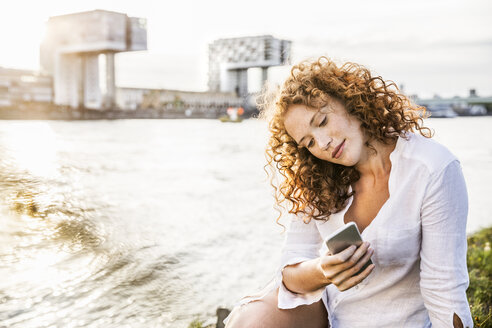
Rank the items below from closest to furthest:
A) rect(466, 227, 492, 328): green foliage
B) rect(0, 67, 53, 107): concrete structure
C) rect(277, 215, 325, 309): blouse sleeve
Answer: rect(277, 215, 325, 309): blouse sleeve → rect(466, 227, 492, 328): green foliage → rect(0, 67, 53, 107): concrete structure

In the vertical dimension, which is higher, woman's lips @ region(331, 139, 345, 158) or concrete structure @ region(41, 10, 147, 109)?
concrete structure @ region(41, 10, 147, 109)

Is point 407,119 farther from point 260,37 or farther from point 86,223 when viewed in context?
point 260,37

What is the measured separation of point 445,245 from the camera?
1.43 metres

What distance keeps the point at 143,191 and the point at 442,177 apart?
8.20 metres

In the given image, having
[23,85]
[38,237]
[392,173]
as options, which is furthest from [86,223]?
[23,85]

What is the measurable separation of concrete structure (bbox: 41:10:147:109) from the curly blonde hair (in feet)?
234

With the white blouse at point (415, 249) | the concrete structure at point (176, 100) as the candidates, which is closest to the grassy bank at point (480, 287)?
the white blouse at point (415, 249)

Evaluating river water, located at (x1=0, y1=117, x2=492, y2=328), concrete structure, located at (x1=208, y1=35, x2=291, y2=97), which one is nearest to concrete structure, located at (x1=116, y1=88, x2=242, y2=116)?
concrete structure, located at (x1=208, y1=35, x2=291, y2=97)

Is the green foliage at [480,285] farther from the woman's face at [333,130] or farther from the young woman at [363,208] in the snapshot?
the woman's face at [333,130]

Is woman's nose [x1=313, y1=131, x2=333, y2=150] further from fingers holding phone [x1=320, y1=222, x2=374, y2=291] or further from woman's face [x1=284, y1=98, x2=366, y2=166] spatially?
fingers holding phone [x1=320, y1=222, x2=374, y2=291]

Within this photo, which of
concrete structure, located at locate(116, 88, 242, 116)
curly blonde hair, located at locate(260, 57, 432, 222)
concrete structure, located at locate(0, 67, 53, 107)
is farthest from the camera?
concrete structure, located at locate(116, 88, 242, 116)

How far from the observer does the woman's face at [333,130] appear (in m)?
1.55

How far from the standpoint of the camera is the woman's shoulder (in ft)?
4.60

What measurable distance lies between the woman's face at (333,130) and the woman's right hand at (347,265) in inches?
11.9
